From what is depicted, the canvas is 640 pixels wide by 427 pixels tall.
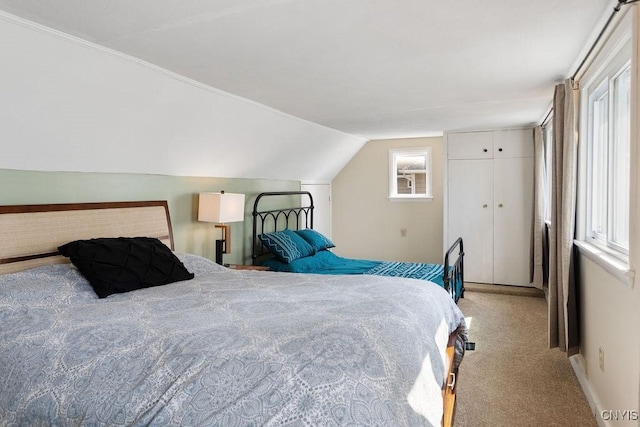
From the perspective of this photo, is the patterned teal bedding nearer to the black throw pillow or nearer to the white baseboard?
the white baseboard

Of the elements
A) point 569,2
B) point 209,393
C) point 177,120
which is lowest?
point 209,393

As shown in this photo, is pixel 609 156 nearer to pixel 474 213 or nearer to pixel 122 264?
pixel 122 264

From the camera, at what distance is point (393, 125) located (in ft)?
16.9

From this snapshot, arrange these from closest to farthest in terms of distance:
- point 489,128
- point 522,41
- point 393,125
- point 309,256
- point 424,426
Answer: point 424,426, point 522,41, point 309,256, point 393,125, point 489,128

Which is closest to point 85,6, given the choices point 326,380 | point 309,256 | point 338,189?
point 326,380

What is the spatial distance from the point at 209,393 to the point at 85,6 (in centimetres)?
162

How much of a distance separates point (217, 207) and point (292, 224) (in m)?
2.12

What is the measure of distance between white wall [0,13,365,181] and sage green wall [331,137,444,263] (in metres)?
2.57

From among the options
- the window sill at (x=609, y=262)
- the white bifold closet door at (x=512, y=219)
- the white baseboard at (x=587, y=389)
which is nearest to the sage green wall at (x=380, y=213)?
the white bifold closet door at (x=512, y=219)

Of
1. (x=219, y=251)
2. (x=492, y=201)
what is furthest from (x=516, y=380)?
(x=492, y=201)

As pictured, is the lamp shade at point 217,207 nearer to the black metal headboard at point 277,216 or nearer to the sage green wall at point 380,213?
the black metal headboard at point 277,216

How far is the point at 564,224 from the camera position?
2.93 m

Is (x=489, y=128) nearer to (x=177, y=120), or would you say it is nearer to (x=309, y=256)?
(x=309, y=256)

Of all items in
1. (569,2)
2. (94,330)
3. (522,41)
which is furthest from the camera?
(522,41)
